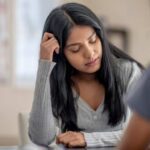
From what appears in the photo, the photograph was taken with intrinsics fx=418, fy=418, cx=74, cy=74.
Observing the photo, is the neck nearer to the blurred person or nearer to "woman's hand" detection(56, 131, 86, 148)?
"woman's hand" detection(56, 131, 86, 148)

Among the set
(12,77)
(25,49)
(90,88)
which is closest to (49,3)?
(25,49)

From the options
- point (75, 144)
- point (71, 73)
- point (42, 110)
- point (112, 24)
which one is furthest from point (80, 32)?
point (112, 24)

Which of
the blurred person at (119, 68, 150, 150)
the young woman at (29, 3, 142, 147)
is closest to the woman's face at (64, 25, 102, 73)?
the young woman at (29, 3, 142, 147)

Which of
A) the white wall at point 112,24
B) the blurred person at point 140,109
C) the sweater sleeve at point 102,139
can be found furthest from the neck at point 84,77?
the white wall at point 112,24

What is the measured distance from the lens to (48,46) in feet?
5.13

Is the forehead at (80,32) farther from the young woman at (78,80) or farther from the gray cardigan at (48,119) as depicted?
the gray cardigan at (48,119)

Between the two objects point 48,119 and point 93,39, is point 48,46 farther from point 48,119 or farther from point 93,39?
point 48,119

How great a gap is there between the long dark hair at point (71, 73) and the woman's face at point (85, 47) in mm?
22

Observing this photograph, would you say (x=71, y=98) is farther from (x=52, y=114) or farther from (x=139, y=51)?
(x=139, y=51)

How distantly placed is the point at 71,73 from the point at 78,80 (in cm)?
4

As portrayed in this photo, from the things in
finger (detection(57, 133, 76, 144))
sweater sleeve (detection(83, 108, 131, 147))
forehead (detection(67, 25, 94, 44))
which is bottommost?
sweater sleeve (detection(83, 108, 131, 147))

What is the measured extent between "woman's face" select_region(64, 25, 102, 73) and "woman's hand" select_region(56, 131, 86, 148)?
0.91ft

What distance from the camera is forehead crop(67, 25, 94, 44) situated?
152cm

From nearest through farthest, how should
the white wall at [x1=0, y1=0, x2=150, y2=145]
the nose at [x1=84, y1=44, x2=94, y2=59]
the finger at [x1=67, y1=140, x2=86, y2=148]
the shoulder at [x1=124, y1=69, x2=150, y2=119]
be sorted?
the shoulder at [x1=124, y1=69, x2=150, y2=119], the finger at [x1=67, y1=140, x2=86, y2=148], the nose at [x1=84, y1=44, x2=94, y2=59], the white wall at [x1=0, y1=0, x2=150, y2=145]
